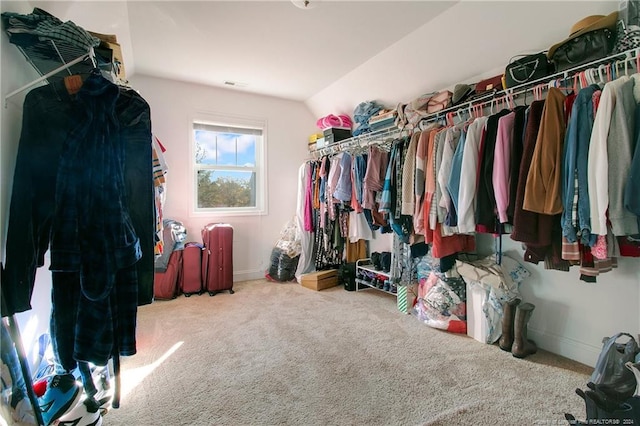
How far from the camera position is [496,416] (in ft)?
4.89

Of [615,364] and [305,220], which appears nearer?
[615,364]

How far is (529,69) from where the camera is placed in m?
1.89

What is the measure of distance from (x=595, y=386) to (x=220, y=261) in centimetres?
320

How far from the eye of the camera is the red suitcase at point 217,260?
136 inches

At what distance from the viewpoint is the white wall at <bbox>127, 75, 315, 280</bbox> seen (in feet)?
11.8

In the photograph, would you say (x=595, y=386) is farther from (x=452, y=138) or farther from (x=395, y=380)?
(x=452, y=138)

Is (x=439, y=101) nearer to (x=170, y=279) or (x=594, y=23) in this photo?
(x=594, y=23)

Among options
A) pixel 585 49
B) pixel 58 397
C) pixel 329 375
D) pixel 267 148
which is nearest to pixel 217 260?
pixel 267 148

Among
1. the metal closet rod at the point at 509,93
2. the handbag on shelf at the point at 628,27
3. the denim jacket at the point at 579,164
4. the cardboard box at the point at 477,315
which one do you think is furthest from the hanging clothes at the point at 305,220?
the handbag on shelf at the point at 628,27

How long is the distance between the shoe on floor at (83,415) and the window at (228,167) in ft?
9.11

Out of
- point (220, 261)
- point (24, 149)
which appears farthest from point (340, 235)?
point (24, 149)

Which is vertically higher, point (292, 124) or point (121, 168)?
point (292, 124)

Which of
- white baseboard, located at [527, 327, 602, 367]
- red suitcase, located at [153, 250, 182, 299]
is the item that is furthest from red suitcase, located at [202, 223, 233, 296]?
white baseboard, located at [527, 327, 602, 367]

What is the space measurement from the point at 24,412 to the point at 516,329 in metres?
2.59
